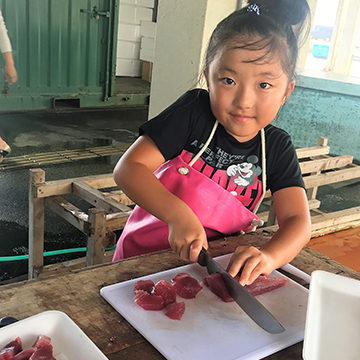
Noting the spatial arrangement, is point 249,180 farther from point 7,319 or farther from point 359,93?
point 359,93

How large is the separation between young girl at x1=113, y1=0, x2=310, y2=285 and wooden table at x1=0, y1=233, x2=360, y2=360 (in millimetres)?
190

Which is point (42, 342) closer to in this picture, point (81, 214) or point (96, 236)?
point (96, 236)

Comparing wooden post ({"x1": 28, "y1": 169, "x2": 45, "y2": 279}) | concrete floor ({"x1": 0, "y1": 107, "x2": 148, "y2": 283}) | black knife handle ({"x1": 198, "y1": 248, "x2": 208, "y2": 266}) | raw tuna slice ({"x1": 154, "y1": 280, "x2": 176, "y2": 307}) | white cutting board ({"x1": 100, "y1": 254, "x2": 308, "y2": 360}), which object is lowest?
concrete floor ({"x1": 0, "y1": 107, "x2": 148, "y2": 283})

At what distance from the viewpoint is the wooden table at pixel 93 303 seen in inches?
37.1

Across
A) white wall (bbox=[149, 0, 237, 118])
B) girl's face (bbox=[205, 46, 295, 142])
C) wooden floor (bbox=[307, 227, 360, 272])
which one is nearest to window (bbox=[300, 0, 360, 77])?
white wall (bbox=[149, 0, 237, 118])

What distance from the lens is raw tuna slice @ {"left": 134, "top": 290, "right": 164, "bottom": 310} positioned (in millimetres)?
1070

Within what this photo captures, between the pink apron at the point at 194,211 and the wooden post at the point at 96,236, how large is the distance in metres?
0.53

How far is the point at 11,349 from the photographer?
2.69ft

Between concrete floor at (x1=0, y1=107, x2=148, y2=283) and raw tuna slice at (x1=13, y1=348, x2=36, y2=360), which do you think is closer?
raw tuna slice at (x1=13, y1=348, x2=36, y2=360)

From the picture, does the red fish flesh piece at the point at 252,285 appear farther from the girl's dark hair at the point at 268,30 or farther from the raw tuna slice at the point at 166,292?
the girl's dark hair at the point at 268,30

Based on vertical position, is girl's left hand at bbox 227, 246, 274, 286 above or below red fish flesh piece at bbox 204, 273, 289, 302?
above

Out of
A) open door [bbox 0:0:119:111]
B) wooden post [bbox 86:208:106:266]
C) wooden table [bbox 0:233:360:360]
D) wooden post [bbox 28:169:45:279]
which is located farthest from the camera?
open door [bbox 0:0:119:111]

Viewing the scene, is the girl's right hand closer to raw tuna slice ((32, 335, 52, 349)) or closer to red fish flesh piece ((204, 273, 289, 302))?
red fish flesh piece ((204, 273, 289, 302))

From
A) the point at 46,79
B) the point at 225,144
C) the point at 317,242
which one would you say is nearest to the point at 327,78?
the point at 317,242
